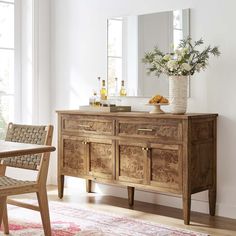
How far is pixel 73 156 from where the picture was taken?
5.00 metres

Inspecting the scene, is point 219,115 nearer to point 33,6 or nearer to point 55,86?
point 55,86

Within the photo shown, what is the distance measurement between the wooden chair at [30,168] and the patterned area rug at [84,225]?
291mm

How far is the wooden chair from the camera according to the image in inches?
136

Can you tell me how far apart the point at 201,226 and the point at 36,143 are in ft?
4.78

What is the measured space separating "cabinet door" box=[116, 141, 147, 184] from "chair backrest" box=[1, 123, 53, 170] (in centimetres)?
101

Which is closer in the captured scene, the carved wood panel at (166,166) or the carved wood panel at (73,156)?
the carved wood panel at (166,166)

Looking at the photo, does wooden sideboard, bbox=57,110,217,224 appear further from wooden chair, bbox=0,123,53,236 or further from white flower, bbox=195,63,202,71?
wooden chair, bbox=0,123,53,236

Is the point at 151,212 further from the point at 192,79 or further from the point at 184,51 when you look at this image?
the point at 184,51

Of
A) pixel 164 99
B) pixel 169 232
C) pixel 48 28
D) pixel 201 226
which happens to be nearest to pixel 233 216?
pixel 201 226

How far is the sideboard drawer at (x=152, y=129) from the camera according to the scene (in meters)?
4.19

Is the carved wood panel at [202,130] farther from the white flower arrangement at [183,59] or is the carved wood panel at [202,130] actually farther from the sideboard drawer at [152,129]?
the white flower arrangement at [183,59]

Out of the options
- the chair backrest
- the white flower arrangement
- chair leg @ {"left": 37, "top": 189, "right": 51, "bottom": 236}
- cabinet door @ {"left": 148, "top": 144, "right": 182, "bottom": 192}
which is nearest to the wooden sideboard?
cabinet door @ {"left": 148, "top": 144, "right": 182, "bottom": 192}

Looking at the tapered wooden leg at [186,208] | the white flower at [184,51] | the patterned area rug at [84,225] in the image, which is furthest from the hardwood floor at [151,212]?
the white flower at [184,51]

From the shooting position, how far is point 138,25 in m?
4.95
